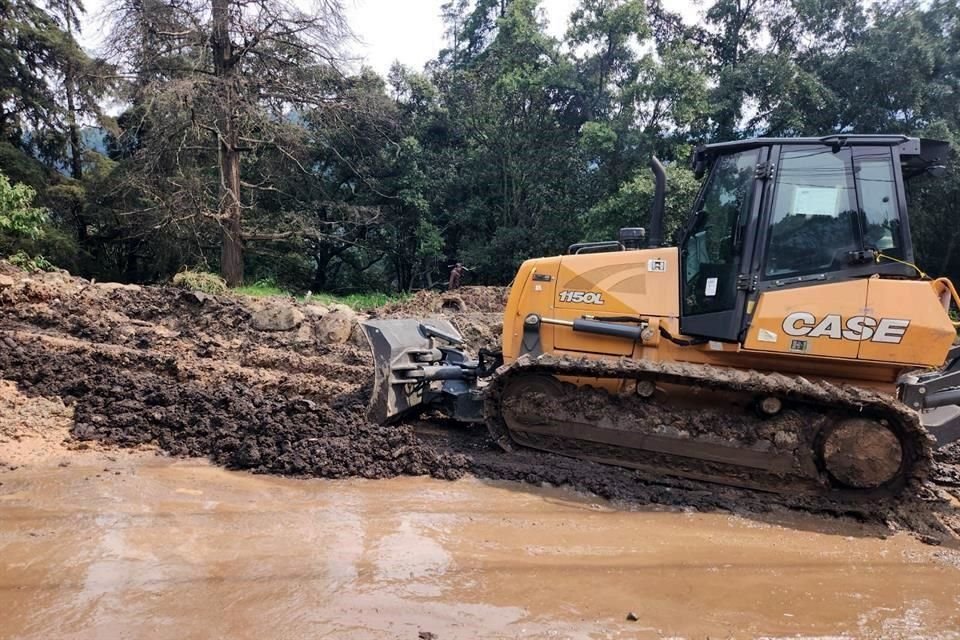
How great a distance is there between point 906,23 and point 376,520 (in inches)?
729

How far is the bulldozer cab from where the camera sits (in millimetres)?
4402

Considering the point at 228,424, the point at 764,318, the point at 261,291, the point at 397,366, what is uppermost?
the point at 261,291

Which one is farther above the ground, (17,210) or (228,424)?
(17,210)

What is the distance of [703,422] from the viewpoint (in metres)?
4.68

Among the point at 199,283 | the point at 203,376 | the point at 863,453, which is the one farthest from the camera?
the point at 199,283

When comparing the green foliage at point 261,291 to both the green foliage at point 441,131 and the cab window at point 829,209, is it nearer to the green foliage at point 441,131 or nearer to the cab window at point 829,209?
the green foliage at point 441,131

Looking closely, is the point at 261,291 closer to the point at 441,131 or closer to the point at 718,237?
the point at 441,131

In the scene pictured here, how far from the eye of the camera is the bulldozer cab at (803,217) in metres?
4.40

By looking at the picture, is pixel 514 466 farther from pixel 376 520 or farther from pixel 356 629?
pixel 356 629

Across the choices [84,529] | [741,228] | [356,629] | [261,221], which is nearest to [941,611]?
[741,228]

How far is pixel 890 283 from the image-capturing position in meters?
4.29

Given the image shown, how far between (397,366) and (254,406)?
1.31 m

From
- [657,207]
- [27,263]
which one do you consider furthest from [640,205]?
[27,263]

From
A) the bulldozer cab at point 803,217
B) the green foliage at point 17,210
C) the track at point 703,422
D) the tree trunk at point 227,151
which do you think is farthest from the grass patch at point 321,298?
the bulldozer cab at point 803,217
